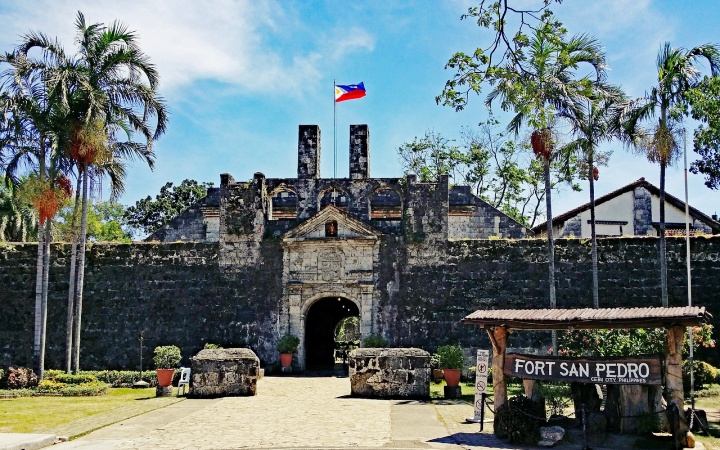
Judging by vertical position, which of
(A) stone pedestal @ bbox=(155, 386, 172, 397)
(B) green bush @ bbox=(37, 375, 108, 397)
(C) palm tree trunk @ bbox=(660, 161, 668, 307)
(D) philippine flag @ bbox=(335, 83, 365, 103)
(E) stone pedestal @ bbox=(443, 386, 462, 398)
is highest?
(D) philippine flag @ bbox=(335, 83, 365, 103)

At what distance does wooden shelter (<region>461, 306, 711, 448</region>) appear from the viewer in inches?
408

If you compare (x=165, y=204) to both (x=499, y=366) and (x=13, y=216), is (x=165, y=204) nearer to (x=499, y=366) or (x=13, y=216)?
(x=13, y=216)

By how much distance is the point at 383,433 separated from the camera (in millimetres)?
11242

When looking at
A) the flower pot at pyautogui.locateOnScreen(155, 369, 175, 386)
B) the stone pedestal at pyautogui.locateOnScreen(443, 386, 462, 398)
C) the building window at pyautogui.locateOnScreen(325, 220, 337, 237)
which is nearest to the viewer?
the stone pedestal at pyautogui.locateOnScreen(443, 386, 462, 398)

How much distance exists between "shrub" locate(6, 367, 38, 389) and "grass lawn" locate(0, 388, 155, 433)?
1.52 meters

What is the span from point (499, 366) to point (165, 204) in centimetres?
4198

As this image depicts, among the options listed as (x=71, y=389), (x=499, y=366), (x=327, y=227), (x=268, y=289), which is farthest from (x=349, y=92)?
(x=499, y=366)

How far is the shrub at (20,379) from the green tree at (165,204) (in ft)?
104

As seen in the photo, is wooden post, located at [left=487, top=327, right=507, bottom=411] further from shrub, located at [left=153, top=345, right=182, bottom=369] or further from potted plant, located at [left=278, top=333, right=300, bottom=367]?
potted plant, located at [left=278, top=333, right=300, bottom=367]

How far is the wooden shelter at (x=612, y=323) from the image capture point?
10.4 m

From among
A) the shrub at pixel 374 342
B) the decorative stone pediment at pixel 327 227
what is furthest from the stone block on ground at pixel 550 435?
the decorative stone pediment at pixel 327 227

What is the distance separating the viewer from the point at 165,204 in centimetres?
5044

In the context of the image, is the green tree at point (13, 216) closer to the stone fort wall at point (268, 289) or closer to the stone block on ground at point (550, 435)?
the stone fort wall at point (268, 289)

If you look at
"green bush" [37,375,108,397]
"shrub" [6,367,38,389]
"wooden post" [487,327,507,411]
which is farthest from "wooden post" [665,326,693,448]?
"shrub" [6,367,38,389]
